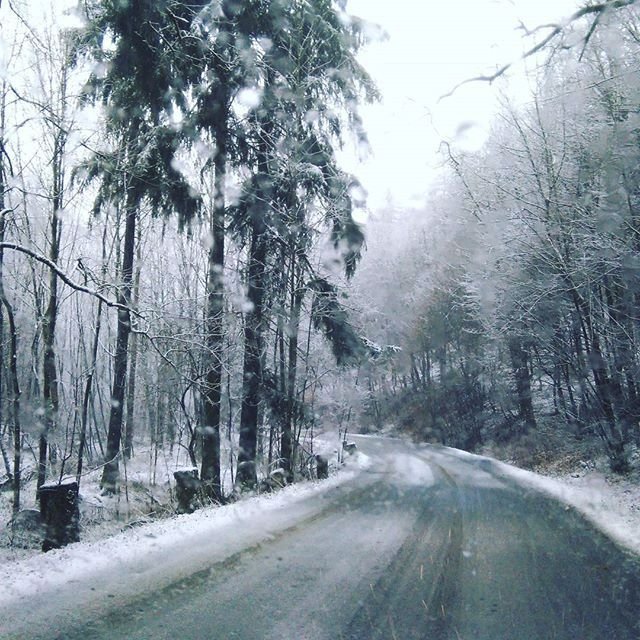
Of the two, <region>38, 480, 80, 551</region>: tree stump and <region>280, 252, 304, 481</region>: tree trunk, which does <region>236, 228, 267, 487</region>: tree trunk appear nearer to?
<region>280, 252, 304, 481</region>: tree trunk

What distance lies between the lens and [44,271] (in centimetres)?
1362

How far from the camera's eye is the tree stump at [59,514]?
6621 millimetres

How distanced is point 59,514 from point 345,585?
3780mm

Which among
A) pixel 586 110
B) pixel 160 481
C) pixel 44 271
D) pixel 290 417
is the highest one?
pixel 586 110

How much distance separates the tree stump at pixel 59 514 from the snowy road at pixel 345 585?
0.88 m

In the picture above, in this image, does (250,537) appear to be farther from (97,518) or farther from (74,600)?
(97,518)

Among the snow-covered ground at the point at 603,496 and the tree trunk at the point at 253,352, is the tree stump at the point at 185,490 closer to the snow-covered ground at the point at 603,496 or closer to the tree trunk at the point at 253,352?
the tree trunk at the point at 253,352

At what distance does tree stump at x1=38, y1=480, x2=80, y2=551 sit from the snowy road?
2.90 feet

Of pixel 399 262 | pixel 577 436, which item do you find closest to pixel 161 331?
pixel 577 436

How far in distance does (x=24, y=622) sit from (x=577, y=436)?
2060 cm

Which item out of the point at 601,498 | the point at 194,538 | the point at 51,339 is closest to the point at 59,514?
the point at 194,538

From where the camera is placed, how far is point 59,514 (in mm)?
6699

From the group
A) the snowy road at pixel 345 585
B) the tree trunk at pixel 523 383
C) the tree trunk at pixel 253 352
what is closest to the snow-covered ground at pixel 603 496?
the snowy road at pixel 345 585

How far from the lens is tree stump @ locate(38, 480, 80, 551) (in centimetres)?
662
